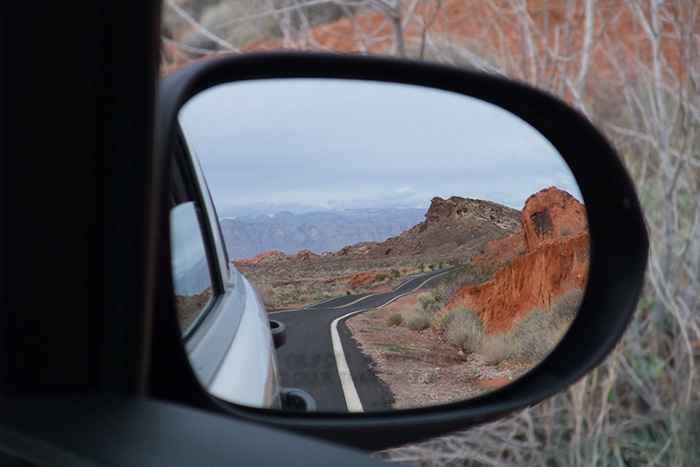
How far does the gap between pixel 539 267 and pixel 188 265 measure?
3.36ft

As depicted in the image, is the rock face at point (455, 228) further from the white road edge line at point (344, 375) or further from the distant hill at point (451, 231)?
the white road edge line at point (344, 375)

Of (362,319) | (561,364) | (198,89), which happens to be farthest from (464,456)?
(198,89)

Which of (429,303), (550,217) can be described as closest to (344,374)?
(429,303)

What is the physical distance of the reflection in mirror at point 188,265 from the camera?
1.26 m

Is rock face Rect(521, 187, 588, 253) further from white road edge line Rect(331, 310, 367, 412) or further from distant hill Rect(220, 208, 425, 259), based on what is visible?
white road edge line Rect(331, 310, 367, 412)

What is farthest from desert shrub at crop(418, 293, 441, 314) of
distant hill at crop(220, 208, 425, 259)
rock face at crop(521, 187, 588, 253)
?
rock face at crop(521, 187, 588, 253)

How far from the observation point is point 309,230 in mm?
1330

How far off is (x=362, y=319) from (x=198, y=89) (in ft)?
2.01

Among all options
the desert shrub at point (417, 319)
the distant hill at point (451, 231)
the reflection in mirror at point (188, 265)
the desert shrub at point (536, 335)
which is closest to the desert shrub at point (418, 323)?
the desert shrub at point (417, 319)

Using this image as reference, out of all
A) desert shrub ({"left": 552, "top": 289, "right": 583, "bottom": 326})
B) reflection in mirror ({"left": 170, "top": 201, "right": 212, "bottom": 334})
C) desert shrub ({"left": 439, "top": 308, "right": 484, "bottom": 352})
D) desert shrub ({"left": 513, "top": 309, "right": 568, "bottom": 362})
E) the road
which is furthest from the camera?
desert shrub ({"left": 552, "top": 289, "right": 583, "bottom": 326})

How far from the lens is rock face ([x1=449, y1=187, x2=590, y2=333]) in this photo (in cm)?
170

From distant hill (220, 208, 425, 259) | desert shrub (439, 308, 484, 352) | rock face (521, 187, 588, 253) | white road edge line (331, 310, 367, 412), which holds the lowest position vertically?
white road edge line (331, 310, 367, 412)

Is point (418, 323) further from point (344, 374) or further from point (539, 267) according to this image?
point (539, 267)

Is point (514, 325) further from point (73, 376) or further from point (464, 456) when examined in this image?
point (464, 456)
